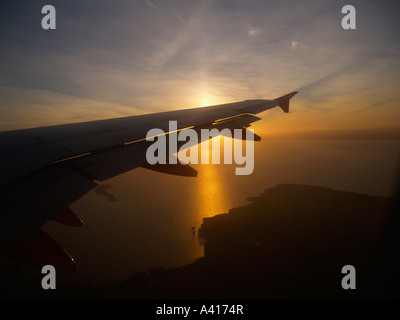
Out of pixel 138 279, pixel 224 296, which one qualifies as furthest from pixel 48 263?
pixel 138 279

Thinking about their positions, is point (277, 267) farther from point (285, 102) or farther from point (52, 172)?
point (52, 172)

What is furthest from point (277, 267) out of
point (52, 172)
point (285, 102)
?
point (52, 172)

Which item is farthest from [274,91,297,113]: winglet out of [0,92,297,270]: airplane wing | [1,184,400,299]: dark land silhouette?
[1,184,400,299]: dark land silhouette

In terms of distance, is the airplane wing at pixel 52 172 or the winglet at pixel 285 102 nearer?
the airplane wing at pixel 52 172

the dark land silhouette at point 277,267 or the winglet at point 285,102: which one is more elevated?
the winglet at point 285,102

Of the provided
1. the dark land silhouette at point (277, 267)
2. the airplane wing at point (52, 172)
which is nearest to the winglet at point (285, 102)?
the airplane wing at point (52, 172)

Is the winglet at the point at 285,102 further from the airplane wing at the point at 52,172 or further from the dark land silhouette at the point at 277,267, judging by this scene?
the dark land silhouette at the point at 277,267
